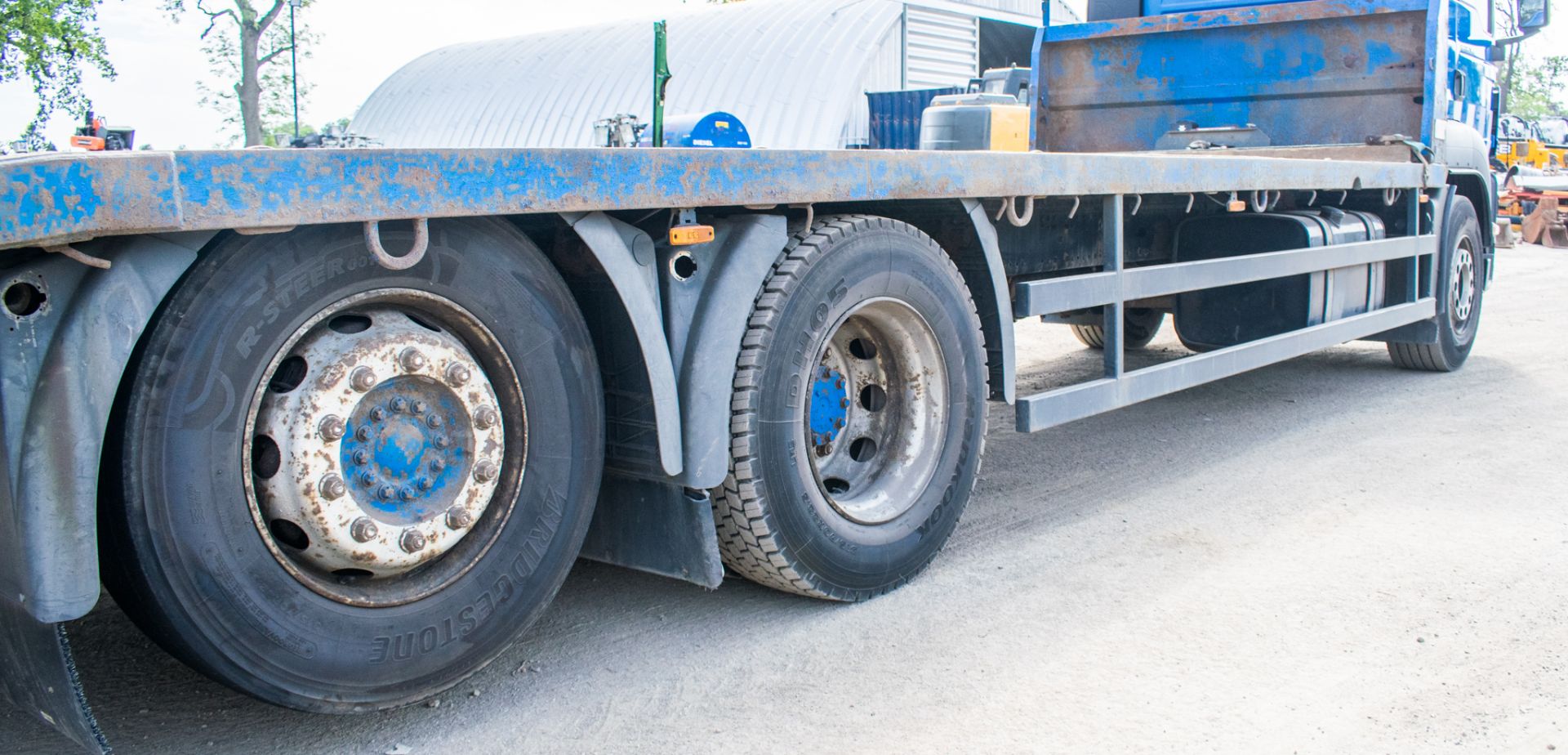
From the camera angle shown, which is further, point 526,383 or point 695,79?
point 695,79

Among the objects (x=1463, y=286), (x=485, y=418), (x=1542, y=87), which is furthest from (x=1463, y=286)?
(x=1542, y=87)

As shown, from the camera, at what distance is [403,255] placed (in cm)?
249

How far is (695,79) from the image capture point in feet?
84.7

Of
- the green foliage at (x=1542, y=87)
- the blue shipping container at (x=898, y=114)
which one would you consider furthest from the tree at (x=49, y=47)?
the green foliage at (x=1542, y=87)

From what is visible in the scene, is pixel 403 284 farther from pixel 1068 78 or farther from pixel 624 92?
pixel 624 92

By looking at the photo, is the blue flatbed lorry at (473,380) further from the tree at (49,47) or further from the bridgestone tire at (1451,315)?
the tree at (49,47)

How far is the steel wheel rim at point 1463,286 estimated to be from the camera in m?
7.66

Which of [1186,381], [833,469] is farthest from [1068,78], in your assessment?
[833,469]

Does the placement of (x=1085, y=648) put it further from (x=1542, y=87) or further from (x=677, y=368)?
(x=1542, y=87)

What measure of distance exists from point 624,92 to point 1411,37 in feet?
69.9

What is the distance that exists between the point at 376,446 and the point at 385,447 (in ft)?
0.07

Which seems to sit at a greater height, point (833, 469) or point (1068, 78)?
point (1068, 78)

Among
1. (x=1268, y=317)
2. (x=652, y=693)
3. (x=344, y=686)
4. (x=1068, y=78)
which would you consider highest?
(x=1068, y=78)

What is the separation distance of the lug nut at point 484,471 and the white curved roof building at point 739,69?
61.4ft
